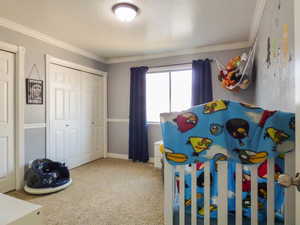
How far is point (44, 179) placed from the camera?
2.56 meters

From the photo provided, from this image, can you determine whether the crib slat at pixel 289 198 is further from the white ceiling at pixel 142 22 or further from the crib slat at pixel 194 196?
the white ceiling at pixel 142 22

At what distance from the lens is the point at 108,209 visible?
2139mm

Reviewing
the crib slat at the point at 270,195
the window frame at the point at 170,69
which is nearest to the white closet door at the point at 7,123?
the window frame at the point at 170,69

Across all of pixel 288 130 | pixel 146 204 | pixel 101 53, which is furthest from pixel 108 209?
pixel 101 53

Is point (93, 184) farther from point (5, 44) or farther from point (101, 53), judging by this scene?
point (101, 53)

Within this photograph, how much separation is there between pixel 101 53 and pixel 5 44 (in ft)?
5.93

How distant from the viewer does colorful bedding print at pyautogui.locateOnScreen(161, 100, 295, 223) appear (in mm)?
915

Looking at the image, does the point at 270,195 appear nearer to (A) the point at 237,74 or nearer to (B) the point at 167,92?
(A) the point at 237,74

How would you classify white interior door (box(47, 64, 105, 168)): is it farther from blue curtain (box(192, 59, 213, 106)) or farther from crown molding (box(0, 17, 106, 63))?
blue curtain (box(192, 59, 213, 106))

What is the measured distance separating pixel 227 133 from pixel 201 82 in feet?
9.08

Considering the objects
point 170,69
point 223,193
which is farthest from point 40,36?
point 223,193

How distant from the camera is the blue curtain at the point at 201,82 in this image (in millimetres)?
3578

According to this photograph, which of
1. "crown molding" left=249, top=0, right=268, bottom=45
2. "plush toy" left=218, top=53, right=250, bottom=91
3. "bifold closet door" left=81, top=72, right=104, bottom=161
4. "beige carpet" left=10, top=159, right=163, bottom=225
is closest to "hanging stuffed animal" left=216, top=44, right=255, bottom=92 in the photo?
"plush toy" left=218, top=53, right=250, bottom=91

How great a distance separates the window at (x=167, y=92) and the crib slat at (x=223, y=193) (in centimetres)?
288
